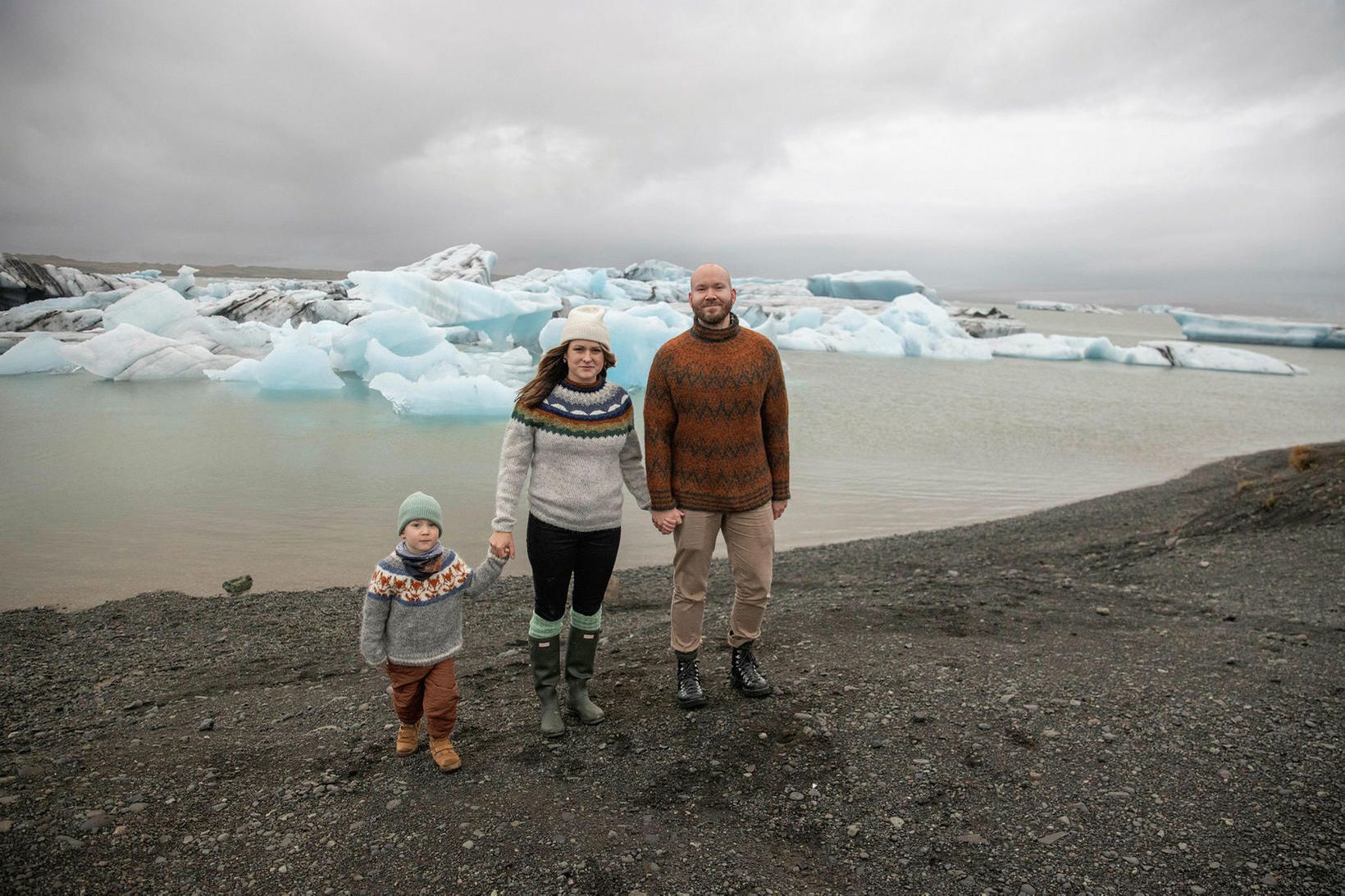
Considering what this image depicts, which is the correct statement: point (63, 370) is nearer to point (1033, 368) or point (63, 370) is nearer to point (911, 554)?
point (911, 554)

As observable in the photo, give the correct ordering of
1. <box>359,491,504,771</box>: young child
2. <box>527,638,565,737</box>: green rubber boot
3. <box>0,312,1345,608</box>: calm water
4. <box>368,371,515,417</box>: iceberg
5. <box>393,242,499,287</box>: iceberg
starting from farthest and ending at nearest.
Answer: <box>393,242,499,287</box>: iceberg
<box>368,371,515,417</box>: iceberg
<box>0,312,1345,608</box>: calm water
<box>527,638,565,737</box>: green rubber boot
<box>359,491,504,771</box>: young child

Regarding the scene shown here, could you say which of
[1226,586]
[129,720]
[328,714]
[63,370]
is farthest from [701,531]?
[63,370]

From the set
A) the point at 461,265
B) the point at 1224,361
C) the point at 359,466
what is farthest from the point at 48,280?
the point at 1224,361

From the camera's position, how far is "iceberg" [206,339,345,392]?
1606 cm

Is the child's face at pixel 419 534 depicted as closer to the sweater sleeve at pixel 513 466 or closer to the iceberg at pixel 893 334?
the sweater sleeve at pixel 513 466

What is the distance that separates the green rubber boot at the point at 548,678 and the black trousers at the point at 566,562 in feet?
0.31

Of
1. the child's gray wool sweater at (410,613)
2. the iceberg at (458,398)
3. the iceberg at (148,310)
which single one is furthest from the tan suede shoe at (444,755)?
the iceberg at (148,310)

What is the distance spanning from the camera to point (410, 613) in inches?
96.0

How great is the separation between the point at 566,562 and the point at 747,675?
2.81 ft

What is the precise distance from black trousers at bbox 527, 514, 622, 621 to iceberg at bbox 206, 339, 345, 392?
49.5 feet

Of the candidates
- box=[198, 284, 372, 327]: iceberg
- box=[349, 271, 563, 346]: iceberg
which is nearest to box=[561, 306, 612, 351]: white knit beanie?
box=[349, 271, 563, 346]: iceberg

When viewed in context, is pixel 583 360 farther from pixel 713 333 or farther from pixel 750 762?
pixel 750 762

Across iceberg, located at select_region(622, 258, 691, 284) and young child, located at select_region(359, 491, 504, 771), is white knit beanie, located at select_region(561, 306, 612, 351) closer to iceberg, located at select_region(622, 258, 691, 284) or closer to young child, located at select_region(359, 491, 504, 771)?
young child, located at select_region(359, 491, 504, 771)

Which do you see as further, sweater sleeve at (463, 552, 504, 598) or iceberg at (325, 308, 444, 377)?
iceberg at (325, 308, 444, 377)
